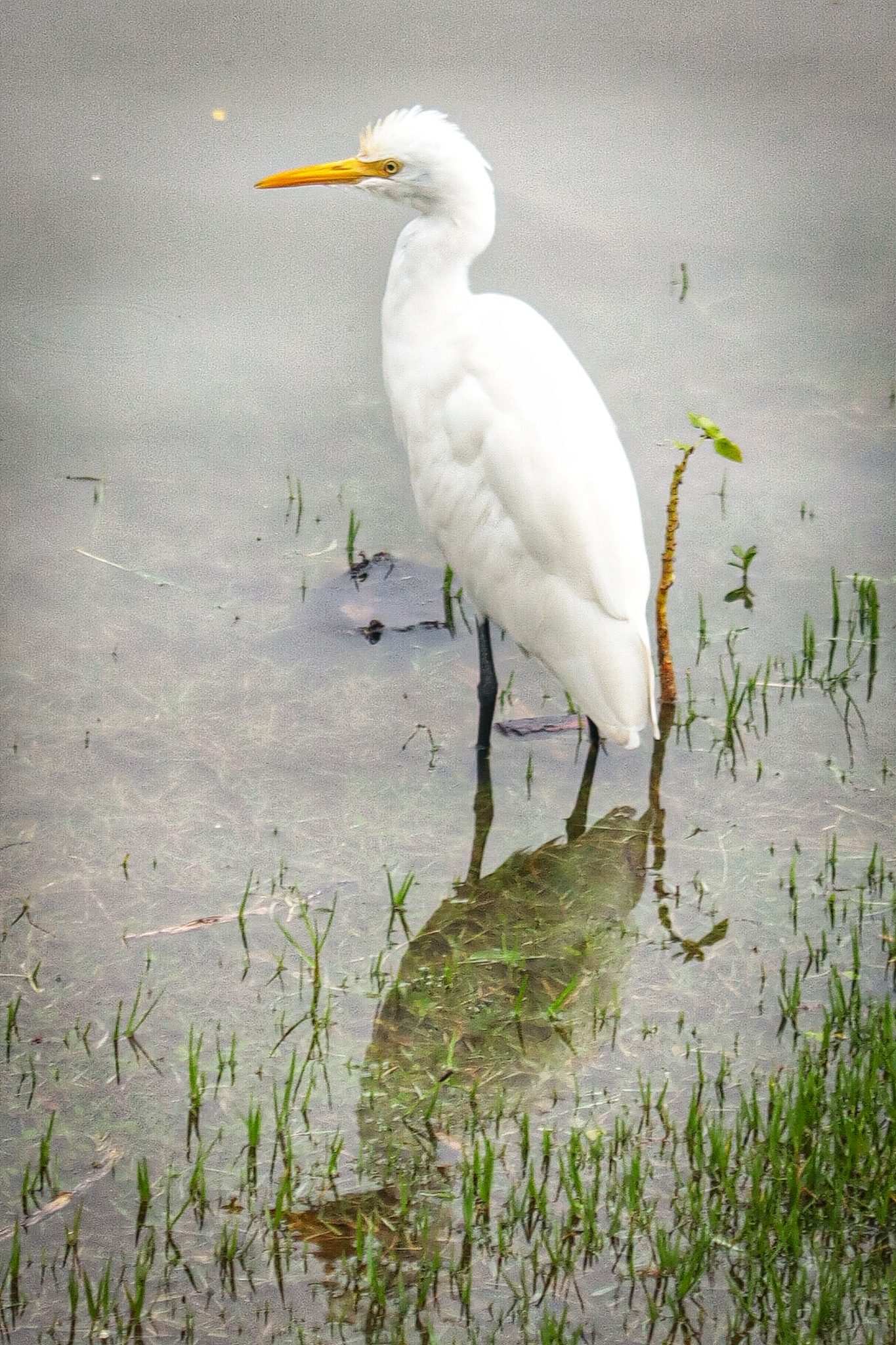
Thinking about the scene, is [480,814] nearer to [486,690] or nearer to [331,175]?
[486,690]

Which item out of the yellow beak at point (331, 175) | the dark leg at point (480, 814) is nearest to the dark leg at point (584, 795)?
the dark leg at point (480, 814)

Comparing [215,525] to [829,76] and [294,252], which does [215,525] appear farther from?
[829,76]

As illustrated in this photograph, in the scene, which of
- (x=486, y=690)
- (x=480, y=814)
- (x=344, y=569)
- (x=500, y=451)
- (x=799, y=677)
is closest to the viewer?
(x=500, y=451)

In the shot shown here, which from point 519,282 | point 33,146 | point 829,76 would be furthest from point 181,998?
point 829,76

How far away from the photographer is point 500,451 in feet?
13.0

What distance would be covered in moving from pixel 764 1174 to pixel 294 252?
5.36 metres

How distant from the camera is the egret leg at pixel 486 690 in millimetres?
4230

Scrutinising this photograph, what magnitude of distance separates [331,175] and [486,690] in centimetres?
153

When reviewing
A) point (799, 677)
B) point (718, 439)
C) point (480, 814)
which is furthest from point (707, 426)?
point (480, 814)

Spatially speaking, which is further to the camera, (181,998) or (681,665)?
(681,665)

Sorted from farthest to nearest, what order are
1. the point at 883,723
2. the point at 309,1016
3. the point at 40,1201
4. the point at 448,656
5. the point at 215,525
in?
the point at 215,525 < the point at 448,656 < the point at 883,723 < the point at 309,1016 < the point at 40,1201

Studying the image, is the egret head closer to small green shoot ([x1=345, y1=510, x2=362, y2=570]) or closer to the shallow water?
small green shoot ([x1=345, y1=510, x2=362, y2=570])

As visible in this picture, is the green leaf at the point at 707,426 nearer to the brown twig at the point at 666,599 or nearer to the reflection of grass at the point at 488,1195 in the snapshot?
the brown twig at the point at 666,599

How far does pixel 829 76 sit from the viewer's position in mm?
8703
